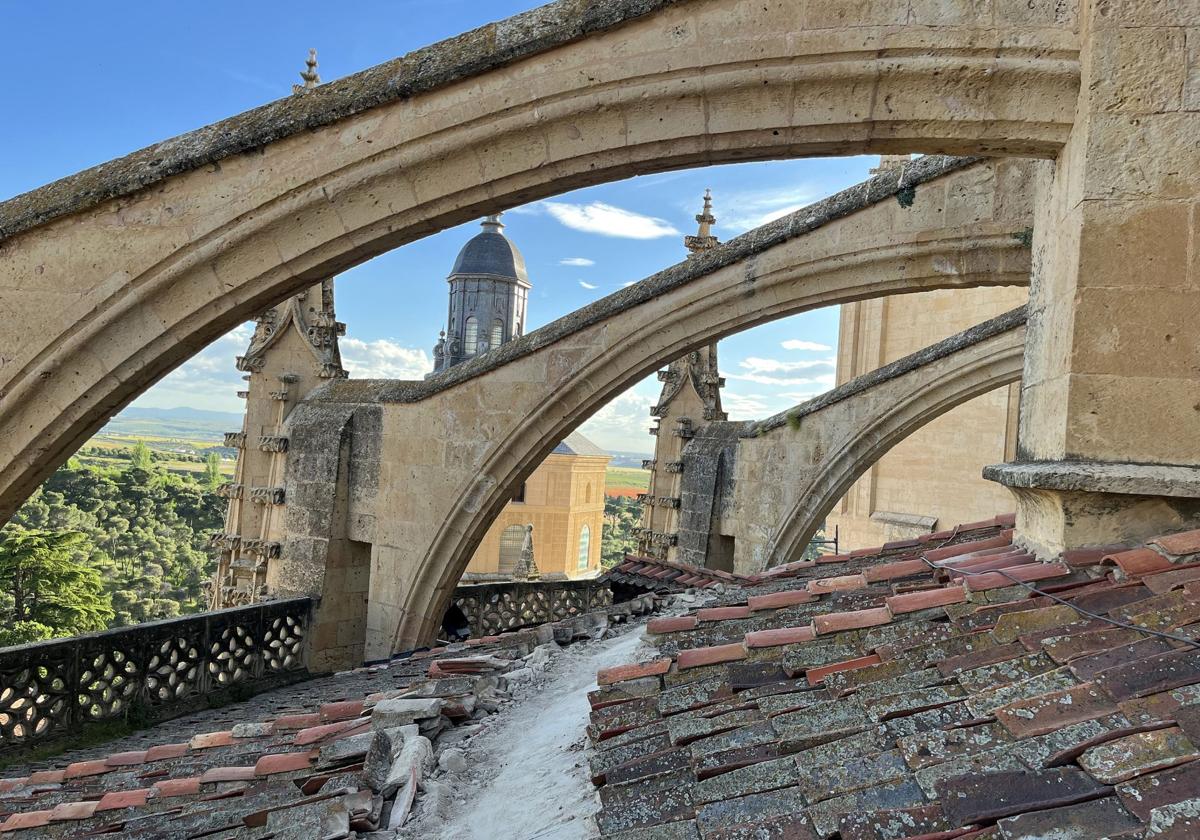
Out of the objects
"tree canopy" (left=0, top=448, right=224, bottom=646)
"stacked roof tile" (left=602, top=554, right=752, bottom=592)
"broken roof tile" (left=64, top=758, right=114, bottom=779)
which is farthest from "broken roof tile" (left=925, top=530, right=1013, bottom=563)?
"tree canopy" (left=0, top=448, right=224, bottom=646)

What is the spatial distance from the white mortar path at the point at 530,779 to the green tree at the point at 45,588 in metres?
16.9

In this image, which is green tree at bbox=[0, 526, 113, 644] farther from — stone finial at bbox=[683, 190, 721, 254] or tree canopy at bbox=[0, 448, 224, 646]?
stone finial at bbox=[683, 190, 721, 254]

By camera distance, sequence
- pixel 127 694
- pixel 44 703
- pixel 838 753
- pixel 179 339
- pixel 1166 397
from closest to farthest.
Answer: pixel 838 753
pixel 1166 397
pixel 179 339
pixel 44 703
pixel 127 694

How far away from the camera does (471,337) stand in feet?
103

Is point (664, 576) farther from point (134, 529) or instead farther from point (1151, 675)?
point (134, 529)

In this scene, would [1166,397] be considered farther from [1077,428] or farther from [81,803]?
[81,803]

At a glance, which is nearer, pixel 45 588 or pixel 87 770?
pixel 87 770

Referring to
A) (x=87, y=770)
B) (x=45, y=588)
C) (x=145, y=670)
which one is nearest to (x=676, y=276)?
(x=145, y=670)

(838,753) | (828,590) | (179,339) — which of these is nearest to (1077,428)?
(828,590)

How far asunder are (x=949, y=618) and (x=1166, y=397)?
31.9 inches

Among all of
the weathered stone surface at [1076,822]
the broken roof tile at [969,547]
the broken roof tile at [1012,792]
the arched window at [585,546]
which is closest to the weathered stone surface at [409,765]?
the broken roof tile at [1012,792]

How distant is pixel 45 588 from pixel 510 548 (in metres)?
17.8

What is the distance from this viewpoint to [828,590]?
9.02 ft

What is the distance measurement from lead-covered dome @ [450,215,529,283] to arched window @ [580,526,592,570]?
11.8 meters
